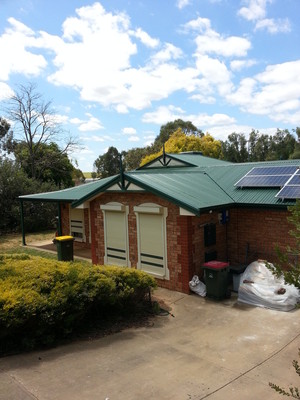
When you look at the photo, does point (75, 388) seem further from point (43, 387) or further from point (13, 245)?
point (13, 245)

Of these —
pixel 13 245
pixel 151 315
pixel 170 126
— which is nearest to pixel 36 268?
pixel 151 315

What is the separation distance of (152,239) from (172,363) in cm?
474

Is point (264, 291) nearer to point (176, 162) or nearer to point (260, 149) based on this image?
point (176, 162)

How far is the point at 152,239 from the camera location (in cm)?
1015

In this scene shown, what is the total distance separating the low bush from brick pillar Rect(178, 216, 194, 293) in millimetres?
1465

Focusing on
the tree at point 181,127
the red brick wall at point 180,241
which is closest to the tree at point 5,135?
the tree at point 181,127

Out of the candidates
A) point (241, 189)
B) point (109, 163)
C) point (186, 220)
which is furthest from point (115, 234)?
point (109, 163)

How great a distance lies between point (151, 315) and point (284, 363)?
3.13 metres

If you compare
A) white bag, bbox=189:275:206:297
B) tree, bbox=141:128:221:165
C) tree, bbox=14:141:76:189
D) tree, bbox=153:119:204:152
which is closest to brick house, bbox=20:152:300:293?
white bag, bbox=189:275:206:297

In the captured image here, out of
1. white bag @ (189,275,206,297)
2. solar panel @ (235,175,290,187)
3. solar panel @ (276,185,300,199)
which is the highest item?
solar panel @ (235,175,290,187)

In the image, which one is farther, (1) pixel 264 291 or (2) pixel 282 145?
(2) pixel 282 145

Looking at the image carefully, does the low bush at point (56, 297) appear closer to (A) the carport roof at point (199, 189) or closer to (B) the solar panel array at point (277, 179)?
(A) the carport roof at point (199, 189)

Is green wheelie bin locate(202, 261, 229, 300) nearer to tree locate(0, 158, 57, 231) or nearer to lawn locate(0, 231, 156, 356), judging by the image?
lawn locate(0, 231, 156, 356)

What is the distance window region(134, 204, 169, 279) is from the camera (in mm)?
9852
